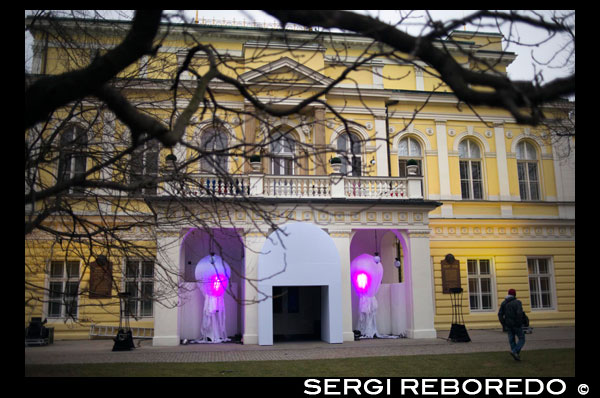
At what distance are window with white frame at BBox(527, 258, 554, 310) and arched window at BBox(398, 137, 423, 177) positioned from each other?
22.0ft

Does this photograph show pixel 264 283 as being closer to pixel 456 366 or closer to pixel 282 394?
pixel 456 366

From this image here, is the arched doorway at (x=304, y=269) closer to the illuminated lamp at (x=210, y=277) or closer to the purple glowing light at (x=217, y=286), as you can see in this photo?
the purple glowing light at (x=217, y=286)

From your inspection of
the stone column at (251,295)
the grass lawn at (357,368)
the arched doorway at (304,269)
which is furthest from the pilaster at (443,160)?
the grass lawn at (357,368)

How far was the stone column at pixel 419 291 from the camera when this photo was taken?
16812 mm

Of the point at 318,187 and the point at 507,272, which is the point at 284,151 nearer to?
the point at 318,187

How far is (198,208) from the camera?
16203 mm

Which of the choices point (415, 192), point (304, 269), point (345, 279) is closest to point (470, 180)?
point (415, 192)

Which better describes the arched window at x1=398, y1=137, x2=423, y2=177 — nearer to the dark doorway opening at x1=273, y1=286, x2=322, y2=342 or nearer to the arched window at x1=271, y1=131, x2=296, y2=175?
the arched window at x1=271, y1=131, x2=296, y2=175

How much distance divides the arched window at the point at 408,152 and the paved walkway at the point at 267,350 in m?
8.37

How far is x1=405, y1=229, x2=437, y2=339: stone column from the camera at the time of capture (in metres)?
16.8

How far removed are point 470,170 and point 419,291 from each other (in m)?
8.50

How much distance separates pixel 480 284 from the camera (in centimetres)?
2173

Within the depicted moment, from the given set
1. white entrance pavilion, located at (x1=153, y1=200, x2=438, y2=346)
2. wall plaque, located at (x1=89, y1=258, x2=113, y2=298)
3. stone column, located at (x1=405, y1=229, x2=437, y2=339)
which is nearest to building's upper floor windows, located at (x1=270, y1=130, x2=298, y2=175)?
white entrance pavilion, located at (x1=153, y1=200, x2=438, y2=346)

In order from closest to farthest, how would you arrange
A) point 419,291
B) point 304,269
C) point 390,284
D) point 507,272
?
point 304,269 < point 419,291 < point 390,284 < point 507,272
